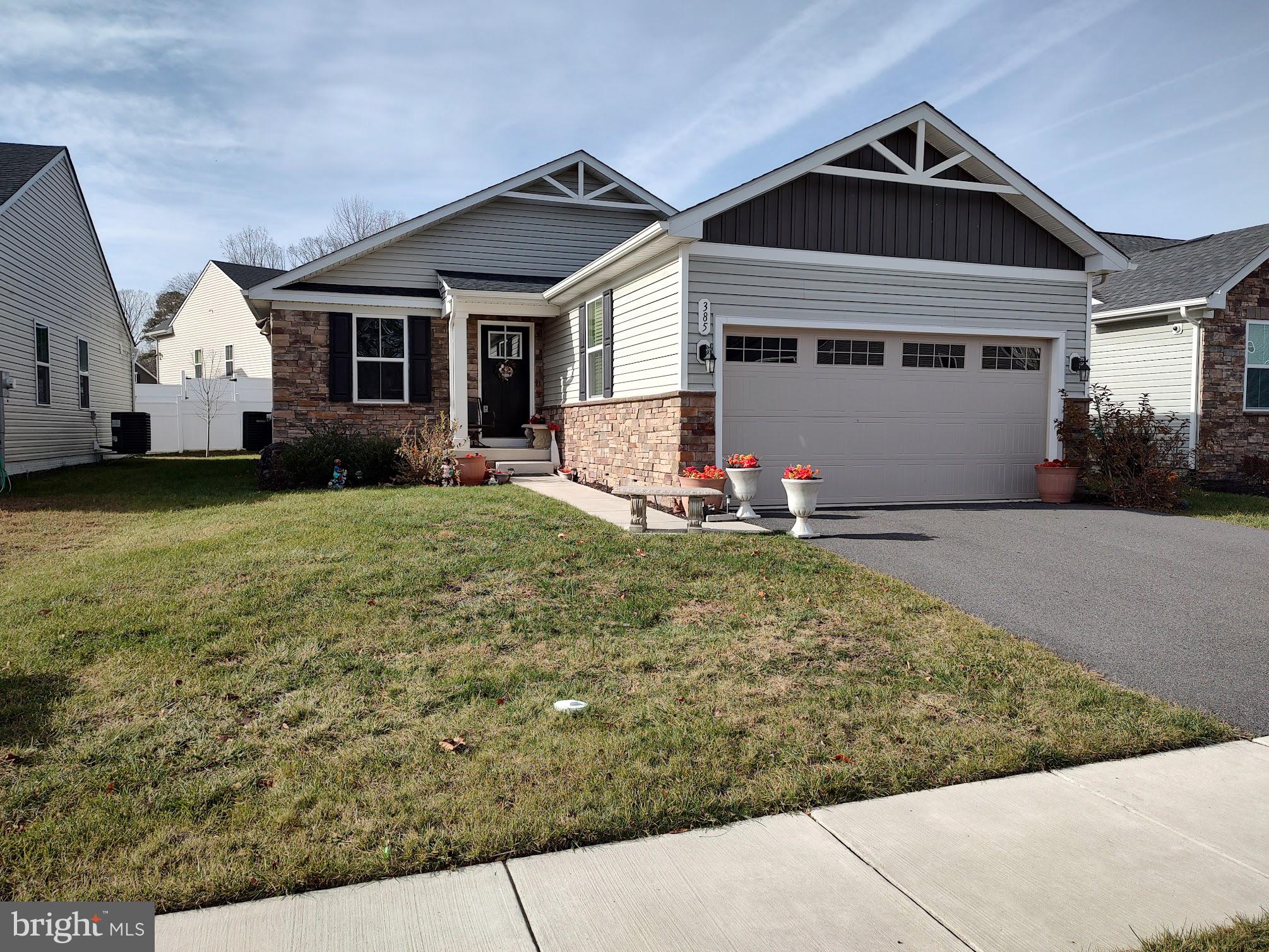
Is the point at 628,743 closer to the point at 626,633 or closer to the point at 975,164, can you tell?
the point at 626,633

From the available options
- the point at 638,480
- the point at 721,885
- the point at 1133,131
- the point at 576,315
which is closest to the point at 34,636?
the point at 721,885

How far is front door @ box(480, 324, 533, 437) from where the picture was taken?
15672 mm

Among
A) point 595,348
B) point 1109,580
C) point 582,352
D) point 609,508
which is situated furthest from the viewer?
point 582,352

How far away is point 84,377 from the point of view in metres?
19.8

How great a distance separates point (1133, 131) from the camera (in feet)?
45.9

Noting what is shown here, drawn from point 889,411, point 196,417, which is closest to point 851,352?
point 889,411

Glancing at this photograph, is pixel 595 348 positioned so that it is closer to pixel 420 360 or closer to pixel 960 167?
pixel 420 360

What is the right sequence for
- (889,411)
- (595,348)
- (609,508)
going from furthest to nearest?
(595,348) → (889,411) → (609,508)

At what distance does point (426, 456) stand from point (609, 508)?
4.07 m

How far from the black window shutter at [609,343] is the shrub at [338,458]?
11.8 ft

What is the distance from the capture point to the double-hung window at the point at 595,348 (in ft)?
41.7

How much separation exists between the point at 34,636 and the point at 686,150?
42.0ft

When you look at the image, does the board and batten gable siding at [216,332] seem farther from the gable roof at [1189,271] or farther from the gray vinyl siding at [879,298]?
the gable roof at [1189,271]

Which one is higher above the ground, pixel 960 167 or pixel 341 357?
pixel 960 167
